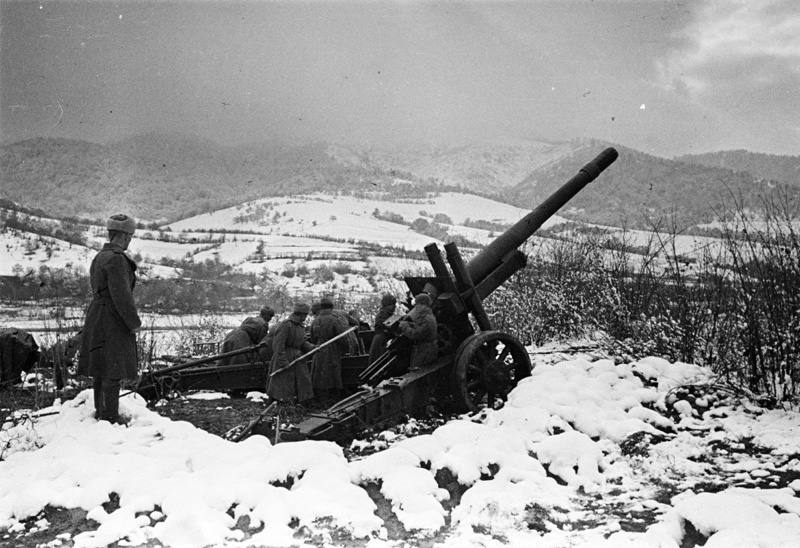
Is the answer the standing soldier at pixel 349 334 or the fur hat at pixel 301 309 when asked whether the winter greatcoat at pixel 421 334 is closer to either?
the fur hat at pixel 301 309

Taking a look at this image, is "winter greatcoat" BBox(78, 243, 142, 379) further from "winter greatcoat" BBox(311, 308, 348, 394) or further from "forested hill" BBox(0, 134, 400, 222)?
"forested hill" BBox(0, 134, 400, 222)

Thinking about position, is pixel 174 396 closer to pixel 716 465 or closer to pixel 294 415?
pixel 294 415

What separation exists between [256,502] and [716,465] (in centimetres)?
350

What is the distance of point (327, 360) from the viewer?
895cm

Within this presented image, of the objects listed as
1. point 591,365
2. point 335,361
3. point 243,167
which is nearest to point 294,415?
point 335,361

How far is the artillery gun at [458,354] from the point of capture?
6.30 m

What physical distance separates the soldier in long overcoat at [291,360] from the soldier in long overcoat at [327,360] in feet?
1.81

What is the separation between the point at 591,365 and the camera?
7590 millimetres

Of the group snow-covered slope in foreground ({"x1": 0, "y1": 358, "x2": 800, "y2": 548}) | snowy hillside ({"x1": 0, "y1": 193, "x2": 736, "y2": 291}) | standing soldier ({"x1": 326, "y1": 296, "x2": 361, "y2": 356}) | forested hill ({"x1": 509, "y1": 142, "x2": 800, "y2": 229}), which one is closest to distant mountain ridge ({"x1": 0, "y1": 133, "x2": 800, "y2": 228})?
forested hill ({"x1": 509, "y1": 142, "x2": 800, "y2": 229})

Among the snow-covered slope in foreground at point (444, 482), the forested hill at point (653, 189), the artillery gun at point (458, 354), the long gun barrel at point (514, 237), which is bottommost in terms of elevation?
the snow-covered slope in foreground at point (444, 482)

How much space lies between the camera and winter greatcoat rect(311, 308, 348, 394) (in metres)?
8.90

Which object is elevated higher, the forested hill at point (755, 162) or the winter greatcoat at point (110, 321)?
the forested hill at point (755, 162)

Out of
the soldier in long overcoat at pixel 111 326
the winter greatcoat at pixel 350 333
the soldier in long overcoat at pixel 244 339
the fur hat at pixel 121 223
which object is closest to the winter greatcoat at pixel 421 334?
the winter greatcoat at pixel 350 333

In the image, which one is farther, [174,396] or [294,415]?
[174,396]
